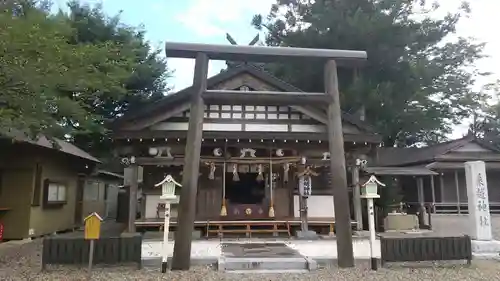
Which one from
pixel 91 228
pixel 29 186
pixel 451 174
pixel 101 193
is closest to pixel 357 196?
pixel 91 228

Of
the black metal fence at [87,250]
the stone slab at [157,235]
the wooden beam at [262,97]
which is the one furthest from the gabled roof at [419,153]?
the black metal fence at [87,250]

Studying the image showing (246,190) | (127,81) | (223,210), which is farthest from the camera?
(127,81)

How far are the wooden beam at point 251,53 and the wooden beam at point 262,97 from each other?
829mm

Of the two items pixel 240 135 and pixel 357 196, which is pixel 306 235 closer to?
pixel 357 196

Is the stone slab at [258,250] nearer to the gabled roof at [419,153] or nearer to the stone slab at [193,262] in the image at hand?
the stone slab at [193,262]

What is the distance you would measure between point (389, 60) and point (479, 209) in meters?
16.6

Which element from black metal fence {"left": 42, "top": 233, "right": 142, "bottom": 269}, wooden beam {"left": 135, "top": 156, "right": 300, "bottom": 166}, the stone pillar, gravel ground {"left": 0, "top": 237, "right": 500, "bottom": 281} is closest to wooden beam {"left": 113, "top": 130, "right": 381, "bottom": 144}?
wooden beam {"left": 135, "top": 156, "right": 300, "bottom": 166}

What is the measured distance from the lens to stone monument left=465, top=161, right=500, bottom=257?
10.1m

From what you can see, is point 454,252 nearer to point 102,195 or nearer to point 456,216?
point 456,216

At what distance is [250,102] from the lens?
895 cm

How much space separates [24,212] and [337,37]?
19.6 metres

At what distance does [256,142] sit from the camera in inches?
537

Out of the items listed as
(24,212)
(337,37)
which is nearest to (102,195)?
(24,212)

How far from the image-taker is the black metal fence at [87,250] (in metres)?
7.84
